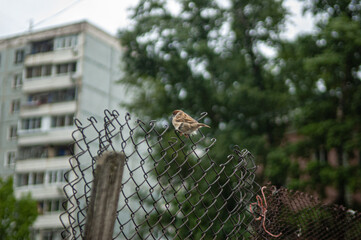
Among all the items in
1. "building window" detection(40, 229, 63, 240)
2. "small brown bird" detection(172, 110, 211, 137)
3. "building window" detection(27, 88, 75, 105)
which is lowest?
"building window" detection(40, 229, 63, 240)

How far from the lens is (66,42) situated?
31.1m

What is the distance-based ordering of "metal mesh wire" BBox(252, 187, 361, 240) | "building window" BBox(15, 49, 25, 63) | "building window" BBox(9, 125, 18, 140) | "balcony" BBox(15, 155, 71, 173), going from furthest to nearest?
"building window" BBox(15, 49, 25, 63)
"building window" BBox(9, 125, 18, 140)
"balcony" BBox(15, 155, 71, 173)
"metal mesh wire" BBox(252, 187, 361, 240)

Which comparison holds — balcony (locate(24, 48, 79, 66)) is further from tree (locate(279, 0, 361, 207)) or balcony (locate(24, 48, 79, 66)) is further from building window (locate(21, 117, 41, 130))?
tree (locate(279, 0, 361, 207))

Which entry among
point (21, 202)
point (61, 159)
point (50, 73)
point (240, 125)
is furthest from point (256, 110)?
point (50, 73)

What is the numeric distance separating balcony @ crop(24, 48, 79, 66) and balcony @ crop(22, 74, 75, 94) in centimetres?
115

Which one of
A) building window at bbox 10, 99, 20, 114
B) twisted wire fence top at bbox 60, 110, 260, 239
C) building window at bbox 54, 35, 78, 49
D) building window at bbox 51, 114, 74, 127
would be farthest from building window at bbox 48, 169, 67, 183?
twisted wire fence top at bbox 60, 110, 260, 239

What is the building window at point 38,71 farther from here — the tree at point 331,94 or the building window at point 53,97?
the tree at point 331,94

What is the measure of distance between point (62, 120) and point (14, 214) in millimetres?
22459

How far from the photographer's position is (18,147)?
103ft

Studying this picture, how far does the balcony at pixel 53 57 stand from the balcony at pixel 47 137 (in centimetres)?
463

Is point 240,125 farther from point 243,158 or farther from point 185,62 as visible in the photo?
point 243,158

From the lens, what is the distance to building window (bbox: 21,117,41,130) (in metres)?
31.4

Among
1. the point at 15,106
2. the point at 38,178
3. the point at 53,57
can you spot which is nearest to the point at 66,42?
the point at 53,57

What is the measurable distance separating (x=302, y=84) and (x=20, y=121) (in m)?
21.7
